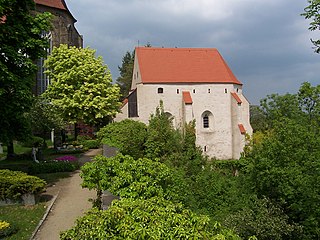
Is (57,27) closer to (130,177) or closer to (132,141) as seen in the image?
(132,141)

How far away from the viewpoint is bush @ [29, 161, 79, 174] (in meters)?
19.1

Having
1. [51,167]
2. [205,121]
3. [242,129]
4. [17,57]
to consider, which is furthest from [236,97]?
[17,57]

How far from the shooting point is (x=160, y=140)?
20594 mm

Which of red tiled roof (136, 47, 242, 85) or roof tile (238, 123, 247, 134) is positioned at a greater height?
red tiled roof (136, 47, 242, 85)

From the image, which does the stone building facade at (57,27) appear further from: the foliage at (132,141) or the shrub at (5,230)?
the shrub at (5,230)

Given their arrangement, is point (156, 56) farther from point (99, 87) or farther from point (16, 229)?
point (16, 229)

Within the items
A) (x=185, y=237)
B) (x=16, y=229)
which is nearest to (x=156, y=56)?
(x=16, y=229)

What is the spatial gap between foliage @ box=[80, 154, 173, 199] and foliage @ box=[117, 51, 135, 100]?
46.2m

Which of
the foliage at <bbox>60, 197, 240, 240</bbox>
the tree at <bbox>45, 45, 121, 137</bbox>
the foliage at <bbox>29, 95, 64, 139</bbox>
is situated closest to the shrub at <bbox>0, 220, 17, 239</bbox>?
the foliage at <bbox>60, 197, 240, 240</bbox>

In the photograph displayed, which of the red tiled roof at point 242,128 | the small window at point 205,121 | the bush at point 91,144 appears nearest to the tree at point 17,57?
the bush at point 91,144

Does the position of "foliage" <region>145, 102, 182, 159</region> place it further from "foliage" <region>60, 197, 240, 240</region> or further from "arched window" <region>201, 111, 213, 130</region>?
"arched window" <region>201, 111, 213, 130</region>

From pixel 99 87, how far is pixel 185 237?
27.2 meters

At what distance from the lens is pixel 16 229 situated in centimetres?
1067

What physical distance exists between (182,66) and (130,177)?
98.8 feet
